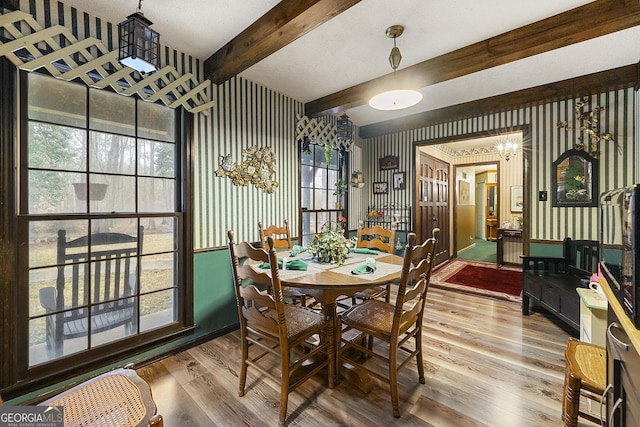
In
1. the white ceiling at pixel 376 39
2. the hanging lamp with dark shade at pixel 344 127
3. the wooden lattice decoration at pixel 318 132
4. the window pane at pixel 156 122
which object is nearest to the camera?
the white ceiling at pixel 376 39

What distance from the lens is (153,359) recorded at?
7.63 feet

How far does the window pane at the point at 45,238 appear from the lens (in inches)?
73.9

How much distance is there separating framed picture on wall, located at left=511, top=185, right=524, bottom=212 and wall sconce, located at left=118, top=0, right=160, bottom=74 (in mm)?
7452

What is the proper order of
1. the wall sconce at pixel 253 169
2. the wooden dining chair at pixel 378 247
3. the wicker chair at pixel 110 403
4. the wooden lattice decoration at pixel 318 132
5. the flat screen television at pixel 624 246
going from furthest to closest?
the wooden lattice decoration at pixel 318 132 → the wall sconce at pixel 253 169 → the wooden dining chair at pixel 378 247 → the wicker chair at pixel 110 403 → the flat screen television at pixel 624 246

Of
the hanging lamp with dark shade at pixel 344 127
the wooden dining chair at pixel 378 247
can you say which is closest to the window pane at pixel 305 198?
the hanging lamp with dark shade at pixel 344 127

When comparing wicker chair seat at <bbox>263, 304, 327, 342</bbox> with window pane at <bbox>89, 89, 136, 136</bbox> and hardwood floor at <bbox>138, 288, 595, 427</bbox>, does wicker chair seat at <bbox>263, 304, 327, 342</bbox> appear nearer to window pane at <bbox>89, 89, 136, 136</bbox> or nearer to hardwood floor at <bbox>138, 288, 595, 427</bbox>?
hardwood floor at <bbox>138, 288, 595, 427</bbox>

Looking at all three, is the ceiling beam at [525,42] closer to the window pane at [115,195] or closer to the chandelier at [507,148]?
the window pane at [115,195]

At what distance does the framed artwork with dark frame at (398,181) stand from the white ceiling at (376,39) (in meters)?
1.64

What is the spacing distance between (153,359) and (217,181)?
1708 millimetres

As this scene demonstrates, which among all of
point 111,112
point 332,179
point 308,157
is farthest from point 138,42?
point 332,179

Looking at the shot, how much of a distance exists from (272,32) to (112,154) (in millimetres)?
1607

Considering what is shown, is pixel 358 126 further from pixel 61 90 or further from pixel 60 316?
pixel 60 316

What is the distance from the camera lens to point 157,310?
2.52m

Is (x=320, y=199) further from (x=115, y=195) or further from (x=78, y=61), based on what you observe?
(x=78, y=61)
